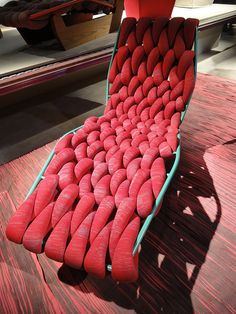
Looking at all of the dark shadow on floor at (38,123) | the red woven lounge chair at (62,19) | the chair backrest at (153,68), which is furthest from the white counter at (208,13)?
the chair backrest at (153,68)

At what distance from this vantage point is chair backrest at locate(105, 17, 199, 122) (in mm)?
1314

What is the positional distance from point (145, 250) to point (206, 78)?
6.54ft

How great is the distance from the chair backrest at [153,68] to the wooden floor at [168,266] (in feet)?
1.31

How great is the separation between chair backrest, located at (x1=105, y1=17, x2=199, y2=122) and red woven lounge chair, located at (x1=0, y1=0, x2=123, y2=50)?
0.71 metres

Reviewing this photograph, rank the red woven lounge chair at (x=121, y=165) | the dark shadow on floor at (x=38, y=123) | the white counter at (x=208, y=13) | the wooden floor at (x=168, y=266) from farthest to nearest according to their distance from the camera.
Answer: the white counter at (x=208, y=13) < the dark shadow on floor at (x=38, y=123) < the wooden floor at (x=168, y=266) < the red woven lounge chair at (x=121, y=165)

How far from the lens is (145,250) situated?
108 centimetres

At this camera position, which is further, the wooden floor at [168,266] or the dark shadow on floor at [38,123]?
the dark shadow on floor at [38,123]

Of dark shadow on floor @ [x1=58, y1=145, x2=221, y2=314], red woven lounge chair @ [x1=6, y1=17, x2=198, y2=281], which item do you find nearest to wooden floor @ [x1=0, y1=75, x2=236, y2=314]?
dark shadow on floor @ [x1=58, y1=145, x2=221, y2=314]

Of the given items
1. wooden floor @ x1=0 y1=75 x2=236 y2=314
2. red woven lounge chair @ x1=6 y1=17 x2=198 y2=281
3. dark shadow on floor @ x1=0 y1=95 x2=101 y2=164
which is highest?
red woven lounge chair @ x1=6 y1=17 x2=198 y2=281

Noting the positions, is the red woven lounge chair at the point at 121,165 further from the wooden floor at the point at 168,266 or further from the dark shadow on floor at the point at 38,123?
the dark shadow on floor at the point at 38,123

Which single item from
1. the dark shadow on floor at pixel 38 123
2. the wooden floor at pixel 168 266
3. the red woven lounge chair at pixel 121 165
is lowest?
the wooden floor at pixel 168 266

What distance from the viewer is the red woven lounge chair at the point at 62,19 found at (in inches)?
72.1

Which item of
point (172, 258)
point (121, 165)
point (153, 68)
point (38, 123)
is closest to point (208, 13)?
point (153, 68)

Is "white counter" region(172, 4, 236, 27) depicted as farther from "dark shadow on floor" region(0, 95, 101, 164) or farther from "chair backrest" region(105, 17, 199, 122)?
"chair backrest" region(105, 17, 199, 122)
